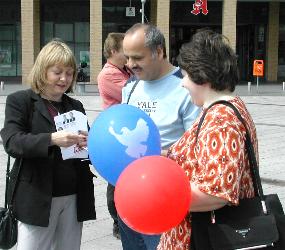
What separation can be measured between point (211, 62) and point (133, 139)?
21.7 inches

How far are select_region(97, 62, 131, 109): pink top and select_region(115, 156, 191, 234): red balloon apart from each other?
278cm

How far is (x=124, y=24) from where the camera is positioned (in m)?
33.9

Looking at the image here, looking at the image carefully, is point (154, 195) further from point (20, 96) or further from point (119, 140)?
point (20, 96)

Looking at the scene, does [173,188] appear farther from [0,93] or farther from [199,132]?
[0,93]

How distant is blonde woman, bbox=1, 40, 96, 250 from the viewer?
3.26 m

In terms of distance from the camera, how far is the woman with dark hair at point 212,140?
231 cm

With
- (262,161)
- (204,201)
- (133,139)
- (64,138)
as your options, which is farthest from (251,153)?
(262,161)

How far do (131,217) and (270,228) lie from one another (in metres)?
0.57

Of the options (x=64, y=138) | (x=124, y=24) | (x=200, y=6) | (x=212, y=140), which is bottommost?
(x=64, y=138)

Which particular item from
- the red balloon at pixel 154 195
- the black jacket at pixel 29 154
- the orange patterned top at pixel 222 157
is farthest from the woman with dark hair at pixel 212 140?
the black jacket at pixel 29 154

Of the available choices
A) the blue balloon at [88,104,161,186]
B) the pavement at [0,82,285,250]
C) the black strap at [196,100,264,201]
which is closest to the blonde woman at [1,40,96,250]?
the blue balloon at [88,104,161,186]

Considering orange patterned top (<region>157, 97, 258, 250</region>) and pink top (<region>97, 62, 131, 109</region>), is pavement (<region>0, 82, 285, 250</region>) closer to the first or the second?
pink top (<region>97, 62, 131, 109</region>)

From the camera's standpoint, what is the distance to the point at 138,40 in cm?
333

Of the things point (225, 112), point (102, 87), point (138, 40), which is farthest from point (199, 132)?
point (102, 87)
